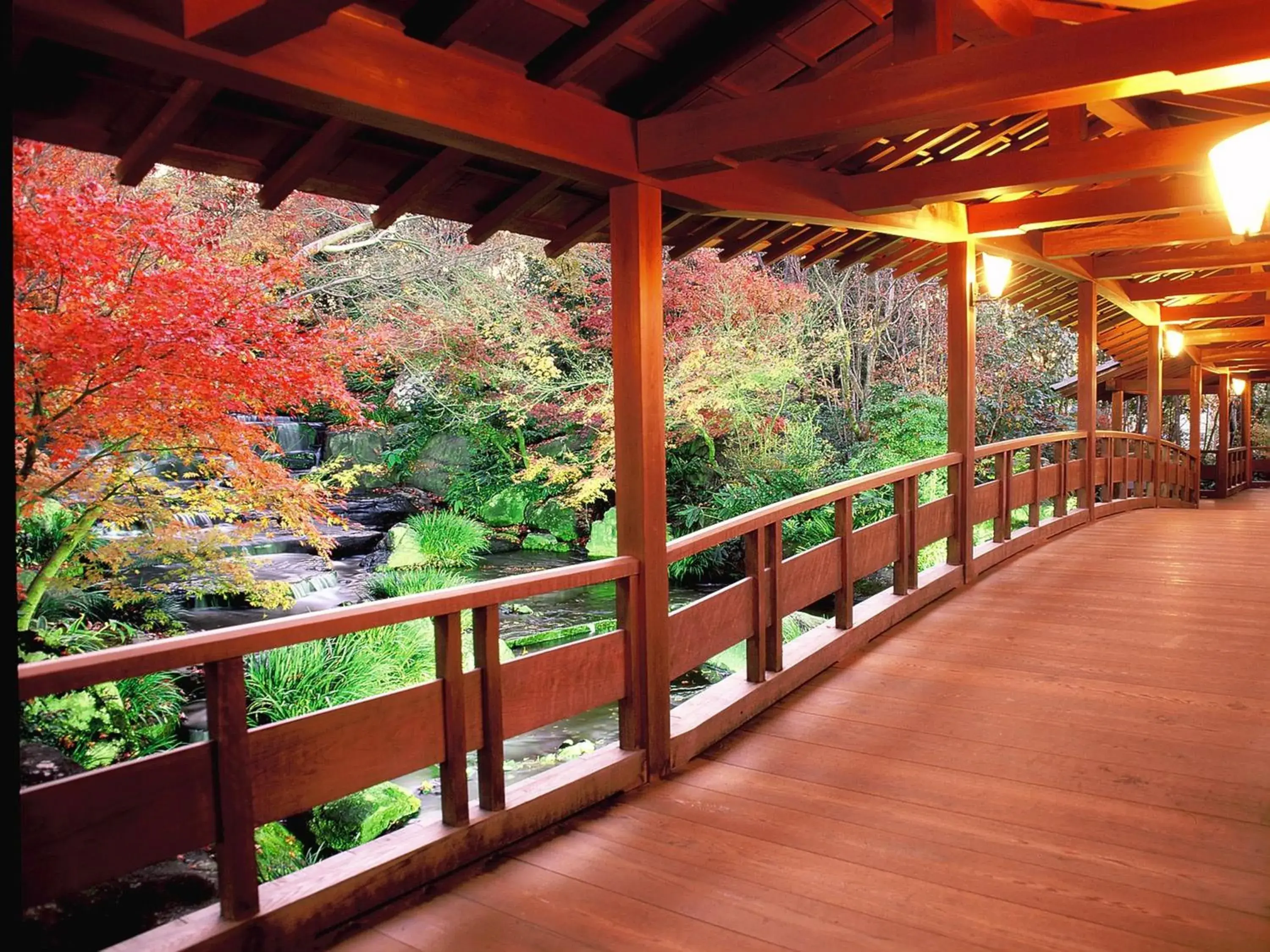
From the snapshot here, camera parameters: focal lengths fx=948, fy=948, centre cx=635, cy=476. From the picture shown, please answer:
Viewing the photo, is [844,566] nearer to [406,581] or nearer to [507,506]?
[406,581]

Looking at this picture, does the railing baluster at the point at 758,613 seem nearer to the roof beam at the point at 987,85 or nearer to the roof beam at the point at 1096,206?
the roof beam at the point at 987,85

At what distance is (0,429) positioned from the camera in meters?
1.37

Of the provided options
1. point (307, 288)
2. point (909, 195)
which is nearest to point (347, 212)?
point (307, 288)

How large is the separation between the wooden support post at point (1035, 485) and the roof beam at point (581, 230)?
5.11m

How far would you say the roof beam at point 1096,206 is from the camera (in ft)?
16.2

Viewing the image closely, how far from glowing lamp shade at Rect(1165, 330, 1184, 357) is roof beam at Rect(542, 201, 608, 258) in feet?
33.3

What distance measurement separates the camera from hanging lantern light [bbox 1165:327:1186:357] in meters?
11.5

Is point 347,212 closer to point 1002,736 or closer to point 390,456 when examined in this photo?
point 390,456

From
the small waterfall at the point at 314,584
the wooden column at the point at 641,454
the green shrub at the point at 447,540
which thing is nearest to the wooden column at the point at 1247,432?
the green shrub at the point at 447,540

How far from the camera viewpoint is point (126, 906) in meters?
4.02

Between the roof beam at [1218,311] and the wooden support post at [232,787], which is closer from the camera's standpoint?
the wooden support post at [232,787]

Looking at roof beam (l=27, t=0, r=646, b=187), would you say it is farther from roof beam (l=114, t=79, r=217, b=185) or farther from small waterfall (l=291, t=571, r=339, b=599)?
small waterfall (l=291, t=571, r=339, b=599)

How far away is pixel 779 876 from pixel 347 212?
31.0ft

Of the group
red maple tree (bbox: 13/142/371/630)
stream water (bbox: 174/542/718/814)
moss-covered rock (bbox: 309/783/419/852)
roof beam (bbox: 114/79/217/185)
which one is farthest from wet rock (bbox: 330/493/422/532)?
roof beam (bbox: 114/79/217/185)
